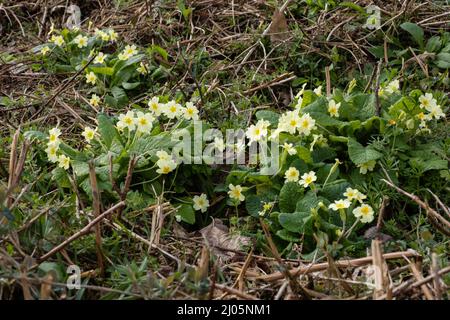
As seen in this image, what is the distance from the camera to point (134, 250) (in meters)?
2.57

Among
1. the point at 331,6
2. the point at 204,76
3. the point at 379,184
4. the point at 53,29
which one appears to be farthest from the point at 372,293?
the point at 53,29

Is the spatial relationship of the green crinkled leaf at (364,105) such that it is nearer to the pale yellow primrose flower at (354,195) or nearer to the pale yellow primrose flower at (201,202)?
the pale yellow primrose flower at (354,195)

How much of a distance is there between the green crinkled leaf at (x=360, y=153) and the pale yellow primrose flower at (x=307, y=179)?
20 centimetres

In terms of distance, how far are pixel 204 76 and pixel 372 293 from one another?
196cm

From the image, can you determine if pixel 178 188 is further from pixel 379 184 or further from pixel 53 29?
pixel 53 29

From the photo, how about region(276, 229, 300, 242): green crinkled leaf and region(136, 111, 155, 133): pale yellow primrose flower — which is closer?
region(276, 229, 300, 242): green crinkled leaf

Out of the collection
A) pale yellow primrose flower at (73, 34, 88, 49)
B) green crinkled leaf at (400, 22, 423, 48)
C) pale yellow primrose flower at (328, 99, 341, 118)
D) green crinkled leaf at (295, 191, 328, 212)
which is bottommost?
green crinkled leaf at (295, 191, 328, 212)

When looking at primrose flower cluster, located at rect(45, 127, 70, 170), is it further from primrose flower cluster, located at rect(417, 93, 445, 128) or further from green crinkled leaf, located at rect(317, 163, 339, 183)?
primrose flower cluster, located at rect(417, 93, 445, 128)

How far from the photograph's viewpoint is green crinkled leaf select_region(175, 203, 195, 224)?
9.28 ft

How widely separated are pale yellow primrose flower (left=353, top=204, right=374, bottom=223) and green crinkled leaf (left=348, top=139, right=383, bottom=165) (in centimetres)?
27

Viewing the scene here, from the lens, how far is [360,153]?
9.35 feet

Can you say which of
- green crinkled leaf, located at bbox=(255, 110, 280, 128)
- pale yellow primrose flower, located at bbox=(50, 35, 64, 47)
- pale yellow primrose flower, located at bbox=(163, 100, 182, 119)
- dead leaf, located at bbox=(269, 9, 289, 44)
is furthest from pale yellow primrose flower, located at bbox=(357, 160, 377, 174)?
pale yellow primrose flower, located at bbox=(50, 35, 64, 47)

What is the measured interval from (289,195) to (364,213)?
0.33m

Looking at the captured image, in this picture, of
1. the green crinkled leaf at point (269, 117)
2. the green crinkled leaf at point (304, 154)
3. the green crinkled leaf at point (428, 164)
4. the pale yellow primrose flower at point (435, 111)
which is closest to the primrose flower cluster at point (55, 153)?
the green crinkled leaf at point (269, 117)
